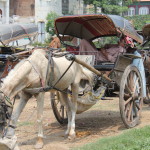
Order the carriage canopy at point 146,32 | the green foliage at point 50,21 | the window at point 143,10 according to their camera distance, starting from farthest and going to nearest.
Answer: the window at point 143,10 → the green foliage at point 50,21 → the carriage canopy at point 146,32

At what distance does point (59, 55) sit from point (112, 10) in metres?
31.3

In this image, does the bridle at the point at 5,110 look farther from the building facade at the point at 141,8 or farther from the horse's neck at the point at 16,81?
the building facade at the point at 141,8

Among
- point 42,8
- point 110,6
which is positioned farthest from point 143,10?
point 110,6

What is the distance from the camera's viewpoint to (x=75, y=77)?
7953 mm

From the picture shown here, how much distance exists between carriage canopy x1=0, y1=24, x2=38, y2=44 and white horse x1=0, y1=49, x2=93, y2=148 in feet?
21.3

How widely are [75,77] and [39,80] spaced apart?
125 centimetres

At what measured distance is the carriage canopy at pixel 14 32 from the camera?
14.1 meters

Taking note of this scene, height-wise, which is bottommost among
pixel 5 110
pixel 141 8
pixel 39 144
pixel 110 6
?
pixel 39 144

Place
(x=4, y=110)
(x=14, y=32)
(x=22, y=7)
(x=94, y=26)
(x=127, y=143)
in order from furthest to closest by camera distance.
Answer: (x=22, y=7)
(x=14, y=32)
(x=94, y=26)
(x=127, y=143)
(x=4, y=110)

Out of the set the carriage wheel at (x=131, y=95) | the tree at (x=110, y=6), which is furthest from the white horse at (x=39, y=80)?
the tree at (x=110, y=6)

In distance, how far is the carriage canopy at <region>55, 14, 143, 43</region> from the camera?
8445 millimetres

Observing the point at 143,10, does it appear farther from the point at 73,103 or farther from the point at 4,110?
the point at 4,110

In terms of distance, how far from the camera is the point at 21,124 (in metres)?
8.87

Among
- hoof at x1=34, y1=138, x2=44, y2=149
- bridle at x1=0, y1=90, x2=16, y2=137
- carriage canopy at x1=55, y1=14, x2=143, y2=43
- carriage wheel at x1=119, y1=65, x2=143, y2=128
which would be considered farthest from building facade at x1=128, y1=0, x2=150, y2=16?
bridle at x1=0, y1=90, x2=16, y2=137
